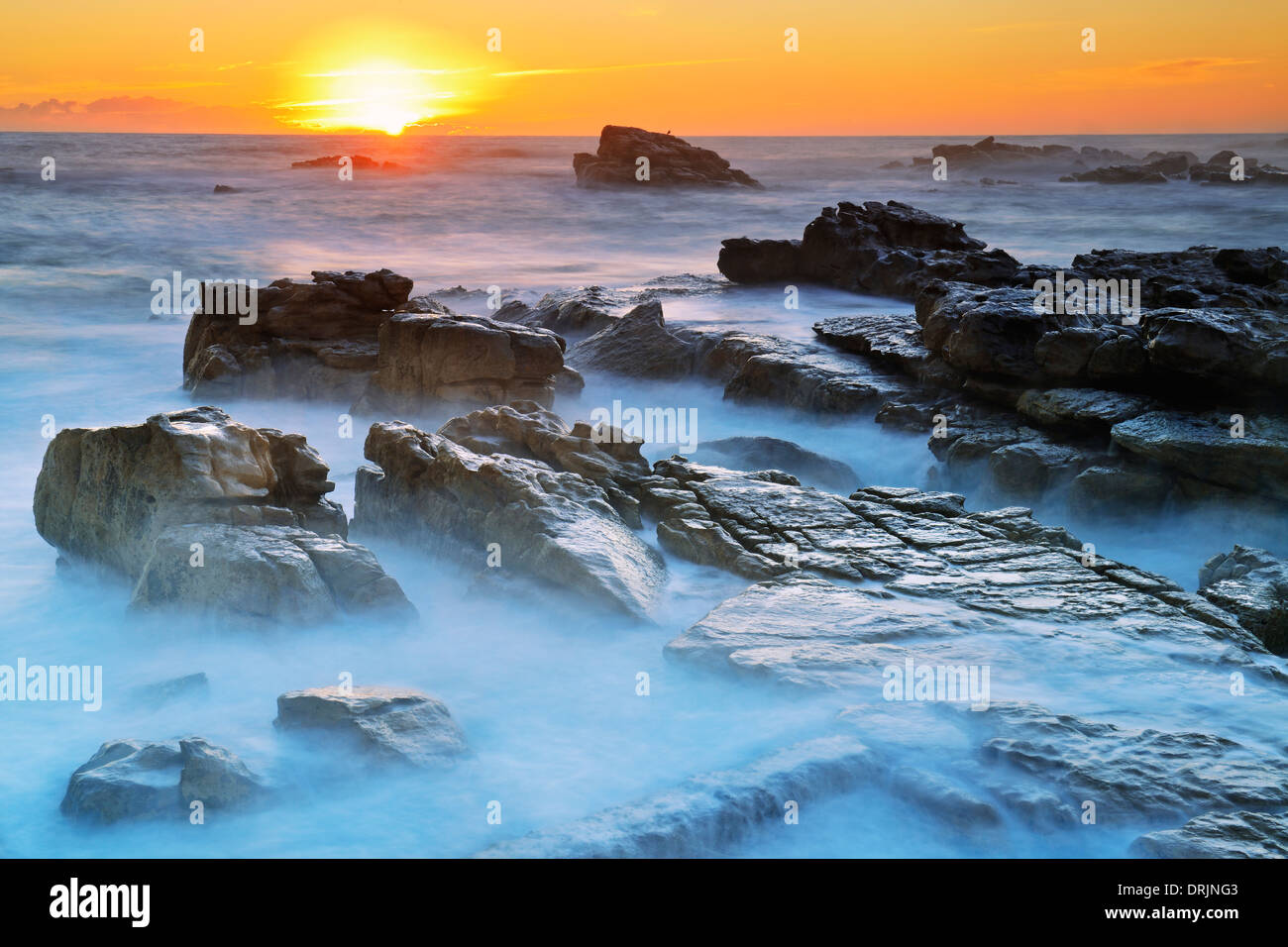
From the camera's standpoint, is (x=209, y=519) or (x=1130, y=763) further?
(x=209, y=519)

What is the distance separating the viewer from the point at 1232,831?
14.7 ft

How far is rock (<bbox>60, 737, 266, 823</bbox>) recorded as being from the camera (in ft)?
15.5

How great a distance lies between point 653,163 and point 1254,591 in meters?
45.5

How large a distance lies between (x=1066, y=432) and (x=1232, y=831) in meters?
6.77

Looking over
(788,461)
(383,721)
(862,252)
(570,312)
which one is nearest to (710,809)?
(383,721)

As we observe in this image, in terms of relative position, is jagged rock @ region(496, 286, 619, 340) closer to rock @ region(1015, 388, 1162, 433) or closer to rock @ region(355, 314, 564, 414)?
rock @ region(355, 314, 564, 414)

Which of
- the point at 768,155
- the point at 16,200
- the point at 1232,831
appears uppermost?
the point at 768,155

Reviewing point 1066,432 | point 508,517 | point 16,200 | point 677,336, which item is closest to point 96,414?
point 677,336

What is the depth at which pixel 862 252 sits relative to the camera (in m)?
20.0

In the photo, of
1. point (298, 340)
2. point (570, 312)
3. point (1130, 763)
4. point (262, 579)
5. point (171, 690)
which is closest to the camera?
point (1130, 763)

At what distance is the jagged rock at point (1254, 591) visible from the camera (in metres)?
6.85

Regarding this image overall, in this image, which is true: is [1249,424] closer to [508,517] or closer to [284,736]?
[508,517]

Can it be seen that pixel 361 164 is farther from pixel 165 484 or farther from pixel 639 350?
pixel 165 484

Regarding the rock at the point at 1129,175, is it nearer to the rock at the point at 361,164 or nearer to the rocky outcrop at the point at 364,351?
the rock at the point at 361,164
